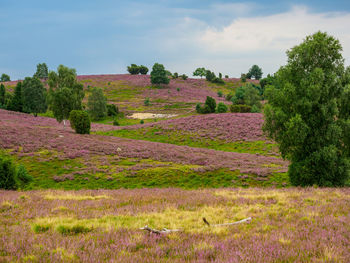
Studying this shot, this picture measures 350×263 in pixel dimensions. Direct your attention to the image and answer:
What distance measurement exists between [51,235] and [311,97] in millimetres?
20235

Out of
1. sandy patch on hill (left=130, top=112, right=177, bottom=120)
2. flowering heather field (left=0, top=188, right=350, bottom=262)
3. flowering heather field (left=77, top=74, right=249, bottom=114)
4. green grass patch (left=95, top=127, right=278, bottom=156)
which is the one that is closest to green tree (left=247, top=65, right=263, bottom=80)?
flowering heather field (left=77, top=74, right=249, bottom=114)

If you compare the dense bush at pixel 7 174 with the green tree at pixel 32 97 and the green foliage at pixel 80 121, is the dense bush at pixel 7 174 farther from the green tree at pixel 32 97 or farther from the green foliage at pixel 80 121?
the green tree at pixel 32 97

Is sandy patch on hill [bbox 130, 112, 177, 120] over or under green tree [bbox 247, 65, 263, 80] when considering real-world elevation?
under

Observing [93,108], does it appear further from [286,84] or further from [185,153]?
[286,84]

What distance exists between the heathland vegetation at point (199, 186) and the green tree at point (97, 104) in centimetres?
2593

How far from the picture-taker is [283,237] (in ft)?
21.6

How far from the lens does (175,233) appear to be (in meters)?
7.12

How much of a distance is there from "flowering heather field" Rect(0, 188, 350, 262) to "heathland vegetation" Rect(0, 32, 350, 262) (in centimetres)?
4

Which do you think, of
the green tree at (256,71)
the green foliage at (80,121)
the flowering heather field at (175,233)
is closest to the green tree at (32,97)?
the green foliage at (80,121)

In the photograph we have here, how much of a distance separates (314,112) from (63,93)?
4983 centimetres

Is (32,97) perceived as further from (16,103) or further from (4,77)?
(4,77)

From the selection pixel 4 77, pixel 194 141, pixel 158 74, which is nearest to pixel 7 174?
pixel 194 141

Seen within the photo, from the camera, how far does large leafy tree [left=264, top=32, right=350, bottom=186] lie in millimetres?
19625

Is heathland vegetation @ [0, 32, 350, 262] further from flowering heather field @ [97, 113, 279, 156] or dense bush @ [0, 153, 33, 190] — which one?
flowering heather field @ [97, 113, 279, 156]
